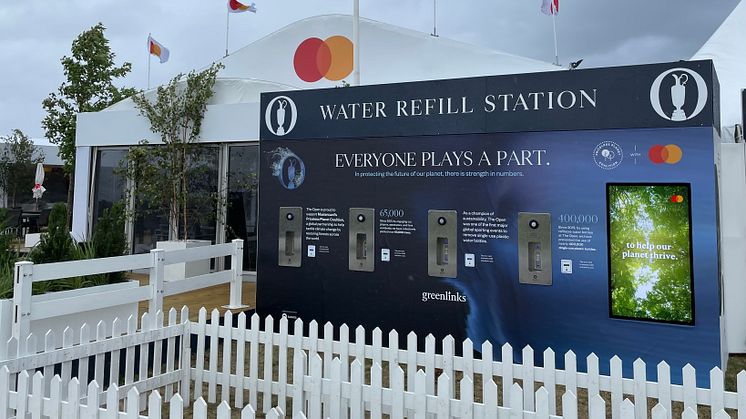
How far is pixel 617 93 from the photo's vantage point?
4.97m

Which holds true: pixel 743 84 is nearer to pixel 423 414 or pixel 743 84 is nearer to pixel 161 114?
pixel 423 414

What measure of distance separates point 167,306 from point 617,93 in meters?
6.45

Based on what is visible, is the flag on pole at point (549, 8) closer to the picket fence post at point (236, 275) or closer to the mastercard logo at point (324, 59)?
the mastercard logo at point (324, 59)

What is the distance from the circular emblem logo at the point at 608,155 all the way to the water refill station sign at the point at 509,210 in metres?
0.01

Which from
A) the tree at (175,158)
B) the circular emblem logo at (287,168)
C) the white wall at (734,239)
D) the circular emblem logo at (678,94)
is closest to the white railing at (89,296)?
the circular emblem logo at (287,168)

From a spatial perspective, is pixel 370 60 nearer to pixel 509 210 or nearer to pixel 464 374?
pixel 509 210

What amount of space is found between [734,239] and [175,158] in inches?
369

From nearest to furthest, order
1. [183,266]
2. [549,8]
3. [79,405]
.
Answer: [79,405] < [183,266] < [549,8]

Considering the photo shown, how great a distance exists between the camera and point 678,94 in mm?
4742

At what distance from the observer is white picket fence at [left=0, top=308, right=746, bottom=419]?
296 cm

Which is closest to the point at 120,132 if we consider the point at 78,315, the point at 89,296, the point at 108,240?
the point at 108,240

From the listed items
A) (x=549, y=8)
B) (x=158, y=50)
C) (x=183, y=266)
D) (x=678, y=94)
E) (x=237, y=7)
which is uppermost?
(x=549, y=8)

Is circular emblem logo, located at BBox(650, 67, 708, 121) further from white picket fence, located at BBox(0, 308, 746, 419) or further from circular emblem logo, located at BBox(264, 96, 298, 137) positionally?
circular emblem logo, located at BBox(264, 96, 298, 137)

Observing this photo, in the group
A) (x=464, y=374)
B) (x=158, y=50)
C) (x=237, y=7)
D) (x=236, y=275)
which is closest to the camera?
(x=464, y=374)
